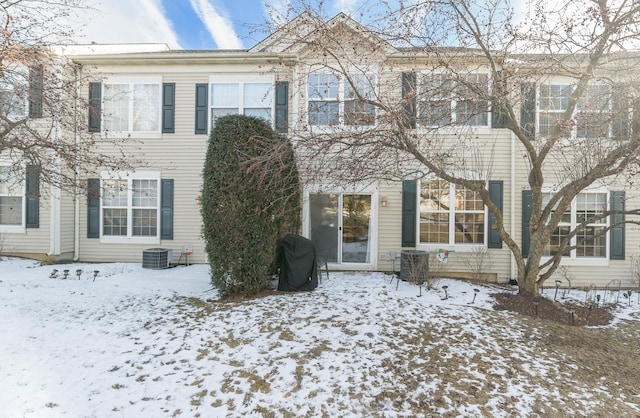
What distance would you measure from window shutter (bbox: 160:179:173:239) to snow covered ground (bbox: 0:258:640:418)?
299cm

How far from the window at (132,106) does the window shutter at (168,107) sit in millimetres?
190

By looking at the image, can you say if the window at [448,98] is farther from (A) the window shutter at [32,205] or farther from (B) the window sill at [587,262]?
(A) the window shutter at [32,205]

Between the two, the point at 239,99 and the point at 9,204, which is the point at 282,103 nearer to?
the point at 239,99

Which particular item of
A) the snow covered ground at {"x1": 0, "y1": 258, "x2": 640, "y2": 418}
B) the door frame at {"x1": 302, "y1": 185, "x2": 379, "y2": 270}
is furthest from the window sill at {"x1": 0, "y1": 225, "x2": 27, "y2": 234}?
the door frame at {"x1": 302, "y1": 185, "x2": 379, "y2": 270}

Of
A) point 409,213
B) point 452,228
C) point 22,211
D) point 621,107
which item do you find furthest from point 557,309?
point 22,211

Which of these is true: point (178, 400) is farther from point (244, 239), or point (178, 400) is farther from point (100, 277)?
point (100, 277)

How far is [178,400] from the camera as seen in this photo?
2.87 meters

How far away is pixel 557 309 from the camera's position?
5.58m

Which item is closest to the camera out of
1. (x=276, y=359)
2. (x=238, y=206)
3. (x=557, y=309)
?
(x=276, y=359)

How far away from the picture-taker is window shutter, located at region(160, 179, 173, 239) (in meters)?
8.61

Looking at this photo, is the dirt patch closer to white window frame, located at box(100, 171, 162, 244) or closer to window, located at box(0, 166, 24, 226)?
white window frame, located at box(100, 171, 162, 244)

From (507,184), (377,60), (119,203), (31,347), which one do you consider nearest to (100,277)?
(119,203)

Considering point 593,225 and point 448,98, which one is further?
point 593,225

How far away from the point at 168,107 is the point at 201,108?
87 cm
